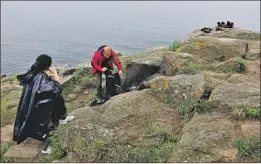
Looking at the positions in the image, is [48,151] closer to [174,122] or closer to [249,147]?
[174,122]

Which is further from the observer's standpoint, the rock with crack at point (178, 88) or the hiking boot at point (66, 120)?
the rock with crack at point (178, 88)

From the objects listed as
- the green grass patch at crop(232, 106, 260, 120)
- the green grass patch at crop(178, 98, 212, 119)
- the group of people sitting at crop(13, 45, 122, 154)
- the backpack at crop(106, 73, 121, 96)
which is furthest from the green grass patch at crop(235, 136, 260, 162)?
the backpack at crop(106, 73, 121, 96)

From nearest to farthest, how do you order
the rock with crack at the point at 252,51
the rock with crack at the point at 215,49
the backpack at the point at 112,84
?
the backpack at the point at 112,84 → the rock with crack at the point at 215,49 → the rock with crack at the point at 252,51

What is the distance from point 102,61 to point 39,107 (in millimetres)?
3413

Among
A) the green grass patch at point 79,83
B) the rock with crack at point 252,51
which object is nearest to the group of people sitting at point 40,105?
the green grass patch at point 79,83

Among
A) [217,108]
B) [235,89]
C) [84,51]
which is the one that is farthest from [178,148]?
[84,51]

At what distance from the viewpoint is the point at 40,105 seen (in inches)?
447

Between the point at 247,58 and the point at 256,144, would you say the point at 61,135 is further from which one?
the point at 247,58

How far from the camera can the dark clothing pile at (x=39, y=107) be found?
11.4 m

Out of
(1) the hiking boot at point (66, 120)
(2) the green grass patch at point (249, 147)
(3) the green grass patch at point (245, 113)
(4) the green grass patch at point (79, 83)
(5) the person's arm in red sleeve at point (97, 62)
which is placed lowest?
(4) the green grass patch at point (79, 83)

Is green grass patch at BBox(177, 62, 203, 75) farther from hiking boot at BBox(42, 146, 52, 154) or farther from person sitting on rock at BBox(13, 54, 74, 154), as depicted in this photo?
hiking boot at BBox(42, 146, 52, 154)

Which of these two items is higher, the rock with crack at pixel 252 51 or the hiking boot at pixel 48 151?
the rock with crack at pixel 252 51

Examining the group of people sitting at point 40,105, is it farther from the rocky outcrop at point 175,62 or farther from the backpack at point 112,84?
the rocky outcrop at point 175,62

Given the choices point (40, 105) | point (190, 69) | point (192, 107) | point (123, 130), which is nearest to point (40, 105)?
point (40, 105)
